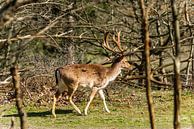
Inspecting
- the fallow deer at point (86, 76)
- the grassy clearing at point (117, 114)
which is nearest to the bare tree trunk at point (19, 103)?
the grassy clearing at point (117, 114)

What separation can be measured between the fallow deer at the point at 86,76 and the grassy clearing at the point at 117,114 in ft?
1.52

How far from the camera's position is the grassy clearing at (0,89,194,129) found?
1198 centimetres

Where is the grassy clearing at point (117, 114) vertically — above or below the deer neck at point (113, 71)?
below

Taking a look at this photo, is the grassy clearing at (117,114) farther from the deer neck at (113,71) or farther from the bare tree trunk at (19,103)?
the bare tree trunk at (19,103)

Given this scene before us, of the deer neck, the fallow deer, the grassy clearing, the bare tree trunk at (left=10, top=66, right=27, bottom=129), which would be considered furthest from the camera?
the deer neck

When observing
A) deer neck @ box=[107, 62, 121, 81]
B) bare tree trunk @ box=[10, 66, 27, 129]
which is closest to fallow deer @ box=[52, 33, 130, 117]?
deer neck @ box=[107, 62, 121, 81]

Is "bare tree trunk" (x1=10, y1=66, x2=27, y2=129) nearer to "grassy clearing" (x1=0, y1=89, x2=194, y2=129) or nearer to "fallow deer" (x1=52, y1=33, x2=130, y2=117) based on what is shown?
"grassy clearing" (x1=0, y1=89, x2=194, y2=129)

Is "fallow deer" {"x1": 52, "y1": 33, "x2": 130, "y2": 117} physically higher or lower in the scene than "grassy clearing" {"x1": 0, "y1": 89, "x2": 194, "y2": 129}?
higher

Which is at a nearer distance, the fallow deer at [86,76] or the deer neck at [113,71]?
the fallow deer at [86,76]

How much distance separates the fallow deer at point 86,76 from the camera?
1395cm

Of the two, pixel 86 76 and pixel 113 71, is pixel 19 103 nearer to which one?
pixel 86 76

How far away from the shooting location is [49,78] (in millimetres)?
15945

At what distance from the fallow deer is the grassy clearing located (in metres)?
0.46

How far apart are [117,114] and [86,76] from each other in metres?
1.56
